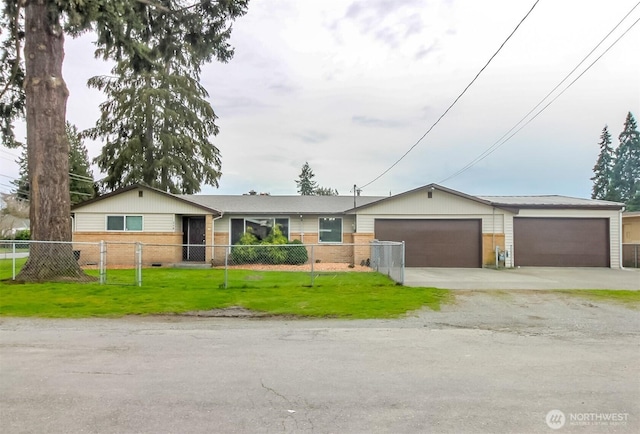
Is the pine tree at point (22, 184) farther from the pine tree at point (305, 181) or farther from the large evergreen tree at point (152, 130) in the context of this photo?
the pine tree at point (305, 181)

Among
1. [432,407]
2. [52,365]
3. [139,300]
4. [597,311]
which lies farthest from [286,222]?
[432,407]

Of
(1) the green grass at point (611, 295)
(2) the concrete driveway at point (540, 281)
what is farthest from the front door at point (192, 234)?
(1) the green grass at point (611, 295)

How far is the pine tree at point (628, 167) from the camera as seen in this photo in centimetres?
5434

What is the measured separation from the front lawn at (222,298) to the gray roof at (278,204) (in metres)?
8.58

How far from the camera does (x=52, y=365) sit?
493 centimetres

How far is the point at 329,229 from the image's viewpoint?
21141 mm

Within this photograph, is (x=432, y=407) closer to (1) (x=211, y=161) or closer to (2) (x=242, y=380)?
(2) (x=242, y=380)

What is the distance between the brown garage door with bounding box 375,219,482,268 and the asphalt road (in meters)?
11.4

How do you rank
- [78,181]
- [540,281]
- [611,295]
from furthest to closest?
[78,181] < [540,281] < [611,295]

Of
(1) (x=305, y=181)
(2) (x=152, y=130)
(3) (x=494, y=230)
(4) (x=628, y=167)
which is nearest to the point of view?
(3) (x=494, y=230)

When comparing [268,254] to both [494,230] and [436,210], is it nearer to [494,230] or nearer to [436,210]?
[436,210]

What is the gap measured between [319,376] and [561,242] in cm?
1838

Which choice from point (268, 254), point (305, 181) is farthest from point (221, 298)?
point (305, 181)

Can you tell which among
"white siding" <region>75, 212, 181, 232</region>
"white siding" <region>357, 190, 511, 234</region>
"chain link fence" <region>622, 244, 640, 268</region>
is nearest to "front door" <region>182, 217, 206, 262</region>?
"white siding" <region>75, 212, 181, 232</region>
